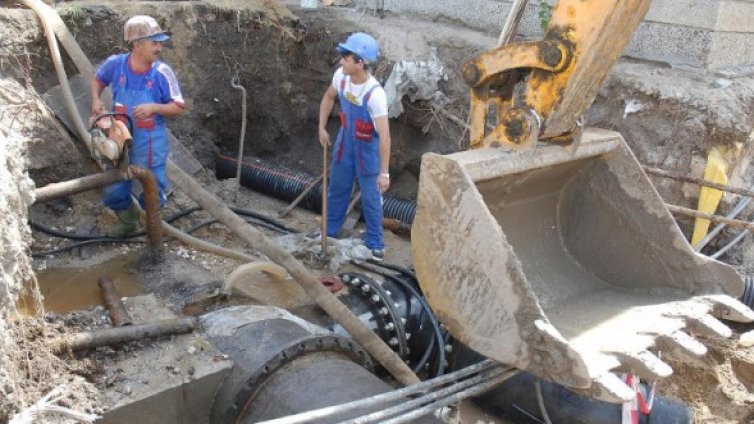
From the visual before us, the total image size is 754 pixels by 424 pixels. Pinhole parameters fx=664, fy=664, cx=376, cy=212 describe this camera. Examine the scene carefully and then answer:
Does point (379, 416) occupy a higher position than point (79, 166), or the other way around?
point (379, 416)

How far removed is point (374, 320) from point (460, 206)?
167 centimetres

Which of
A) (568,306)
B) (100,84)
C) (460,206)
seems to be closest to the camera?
(460,206)

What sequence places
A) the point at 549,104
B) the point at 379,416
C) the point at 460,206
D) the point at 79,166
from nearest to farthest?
the point at 379,416
the point at 460,206
the point at 549,104
the point at 79,166

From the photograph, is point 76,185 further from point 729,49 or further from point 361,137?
point 729,49

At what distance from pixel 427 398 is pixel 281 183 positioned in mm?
4707

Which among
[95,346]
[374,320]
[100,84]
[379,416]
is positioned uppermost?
[100,84]

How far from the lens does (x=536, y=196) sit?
372cm

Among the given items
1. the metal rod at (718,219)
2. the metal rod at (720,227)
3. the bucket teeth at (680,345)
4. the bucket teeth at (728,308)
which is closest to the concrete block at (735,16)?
the metal rod at (720,227)

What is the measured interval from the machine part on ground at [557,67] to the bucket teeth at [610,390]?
1.13 metres

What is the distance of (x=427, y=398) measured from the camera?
8.70 feet

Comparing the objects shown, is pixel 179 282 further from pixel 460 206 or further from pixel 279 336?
pixel 460 206

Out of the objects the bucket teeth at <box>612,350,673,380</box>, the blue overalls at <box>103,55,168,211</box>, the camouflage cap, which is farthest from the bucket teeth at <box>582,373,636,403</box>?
the camouflage cap

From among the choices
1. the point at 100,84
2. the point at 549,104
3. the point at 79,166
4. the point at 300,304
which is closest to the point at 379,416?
the point at 549,104

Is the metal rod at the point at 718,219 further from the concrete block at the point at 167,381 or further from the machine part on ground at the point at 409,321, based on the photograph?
the concrete block at the point at 167,381
